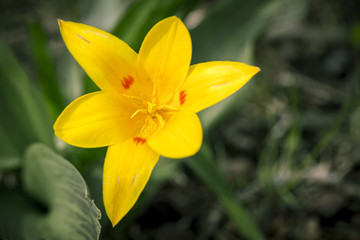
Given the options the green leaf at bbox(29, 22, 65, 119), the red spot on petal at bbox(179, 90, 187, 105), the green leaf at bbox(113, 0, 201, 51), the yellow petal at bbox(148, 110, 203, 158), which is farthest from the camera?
the green leaf at bbox(29, 22, 65, 119)

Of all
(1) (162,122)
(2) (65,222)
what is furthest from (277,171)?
(2) (65,222)

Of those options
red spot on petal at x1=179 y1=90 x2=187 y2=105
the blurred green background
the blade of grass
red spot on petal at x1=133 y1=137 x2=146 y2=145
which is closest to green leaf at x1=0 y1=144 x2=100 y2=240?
the blurred green background

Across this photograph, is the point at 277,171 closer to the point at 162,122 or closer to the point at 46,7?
the point at 162,122

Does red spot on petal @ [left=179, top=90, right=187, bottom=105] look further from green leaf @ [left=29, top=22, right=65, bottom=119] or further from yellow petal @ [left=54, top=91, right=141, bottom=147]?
green leaf @ [left=29, top=22, right=65, bottom=119]

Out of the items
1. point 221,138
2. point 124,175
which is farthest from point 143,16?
point 221,138

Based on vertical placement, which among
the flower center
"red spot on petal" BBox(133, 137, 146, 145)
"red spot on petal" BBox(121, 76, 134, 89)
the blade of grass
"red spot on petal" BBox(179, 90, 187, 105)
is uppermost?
"red spot on petal" BBox(121, 76, 134, 89)
